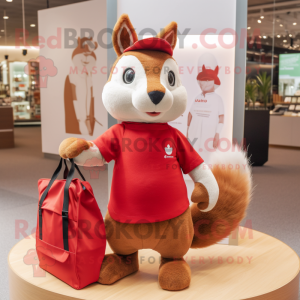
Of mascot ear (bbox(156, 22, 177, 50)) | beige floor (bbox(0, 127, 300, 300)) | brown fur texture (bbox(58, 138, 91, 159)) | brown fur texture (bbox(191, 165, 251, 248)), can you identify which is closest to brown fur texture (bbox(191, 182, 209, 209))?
brown fur texture (bbox(191, 165, 251, 248))

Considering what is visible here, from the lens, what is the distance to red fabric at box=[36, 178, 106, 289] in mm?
1366

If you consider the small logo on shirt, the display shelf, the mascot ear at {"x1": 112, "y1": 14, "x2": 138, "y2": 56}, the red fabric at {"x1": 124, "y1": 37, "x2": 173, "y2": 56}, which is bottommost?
the display shelf

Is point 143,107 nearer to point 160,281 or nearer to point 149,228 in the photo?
point 149,228

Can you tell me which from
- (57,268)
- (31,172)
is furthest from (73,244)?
(31,172)

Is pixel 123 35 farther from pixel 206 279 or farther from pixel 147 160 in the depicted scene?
pixel 206 279

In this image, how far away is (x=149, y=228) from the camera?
Result: 1.46m

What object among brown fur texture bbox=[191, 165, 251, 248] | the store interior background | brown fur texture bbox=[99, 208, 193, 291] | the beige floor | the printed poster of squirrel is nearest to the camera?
brown fur texture bbox=[99, 208, 193, 291]

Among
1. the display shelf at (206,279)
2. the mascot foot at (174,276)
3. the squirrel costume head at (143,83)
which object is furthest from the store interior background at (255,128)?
the squirrel costume head at (143,83)

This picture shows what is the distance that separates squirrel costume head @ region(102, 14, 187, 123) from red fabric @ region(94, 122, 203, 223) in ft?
0.22

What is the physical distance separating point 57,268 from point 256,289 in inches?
31.5

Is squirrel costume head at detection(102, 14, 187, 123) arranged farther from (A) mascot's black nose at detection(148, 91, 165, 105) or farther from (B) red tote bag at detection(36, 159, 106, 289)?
(B) red tote bag at detection(36, 159, 106, 289)

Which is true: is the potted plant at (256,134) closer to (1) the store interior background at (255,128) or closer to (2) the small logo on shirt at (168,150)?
(1) the store interior background at (255,128)

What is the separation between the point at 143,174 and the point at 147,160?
0.06 meters

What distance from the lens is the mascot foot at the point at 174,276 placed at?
1438 mm
